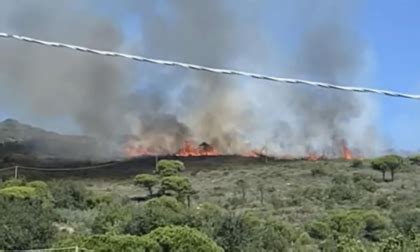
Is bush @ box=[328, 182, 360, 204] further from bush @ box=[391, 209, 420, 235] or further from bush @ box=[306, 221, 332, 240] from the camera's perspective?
bush @ box=[306, 221, 332, 240]

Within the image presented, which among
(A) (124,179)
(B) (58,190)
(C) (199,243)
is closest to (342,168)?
(A) (124,179)

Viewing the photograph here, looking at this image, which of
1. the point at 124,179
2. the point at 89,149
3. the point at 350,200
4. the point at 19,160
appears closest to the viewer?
the point at 350,200

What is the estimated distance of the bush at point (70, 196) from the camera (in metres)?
65.6

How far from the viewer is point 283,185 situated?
277ft

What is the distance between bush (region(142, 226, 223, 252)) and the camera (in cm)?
3603

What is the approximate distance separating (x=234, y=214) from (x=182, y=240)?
15.3 metres

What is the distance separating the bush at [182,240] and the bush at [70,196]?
91.6ft

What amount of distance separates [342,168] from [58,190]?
125ft

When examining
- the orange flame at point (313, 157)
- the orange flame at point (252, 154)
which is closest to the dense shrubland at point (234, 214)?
the orange flame at point (313, 157)

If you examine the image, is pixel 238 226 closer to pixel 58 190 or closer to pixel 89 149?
pixel 58 190

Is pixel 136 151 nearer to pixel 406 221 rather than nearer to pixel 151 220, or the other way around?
pixel 406 221

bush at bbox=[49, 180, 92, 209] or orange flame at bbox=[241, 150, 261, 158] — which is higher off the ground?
orange flame at bbox=[241, 150, 261, 158]

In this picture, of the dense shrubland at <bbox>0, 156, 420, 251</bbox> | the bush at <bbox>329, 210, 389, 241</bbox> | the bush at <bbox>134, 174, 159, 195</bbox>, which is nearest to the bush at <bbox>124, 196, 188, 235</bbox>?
the dense shrubland at <bbox>0, 156, 420, 251</bbox>

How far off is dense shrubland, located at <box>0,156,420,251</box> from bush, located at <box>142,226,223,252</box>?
39 mm
